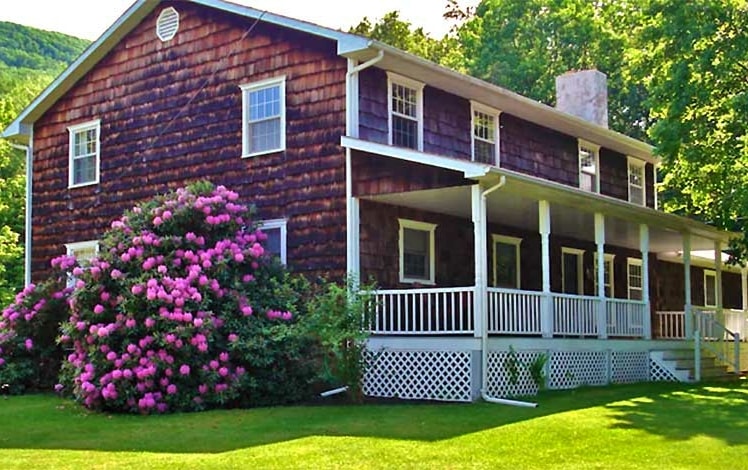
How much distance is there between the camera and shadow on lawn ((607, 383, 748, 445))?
37.1 feet

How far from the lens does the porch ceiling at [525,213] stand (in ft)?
52.7

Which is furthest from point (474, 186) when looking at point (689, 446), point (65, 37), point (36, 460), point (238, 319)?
point (65, 37)

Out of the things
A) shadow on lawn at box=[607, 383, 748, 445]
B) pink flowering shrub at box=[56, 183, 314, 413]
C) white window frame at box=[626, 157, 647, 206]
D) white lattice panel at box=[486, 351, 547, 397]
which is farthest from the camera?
white window frame at box=[626, 157, 647, 206]

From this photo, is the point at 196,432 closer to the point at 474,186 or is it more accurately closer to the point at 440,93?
the point at 474,186

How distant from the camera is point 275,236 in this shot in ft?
57.7

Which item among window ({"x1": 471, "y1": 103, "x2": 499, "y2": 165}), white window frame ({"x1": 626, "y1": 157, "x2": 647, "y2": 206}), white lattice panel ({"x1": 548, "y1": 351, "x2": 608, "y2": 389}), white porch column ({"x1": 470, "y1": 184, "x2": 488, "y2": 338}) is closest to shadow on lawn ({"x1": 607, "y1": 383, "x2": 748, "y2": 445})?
white lattice panel ({"x1": 548, "y1": 351, "x2": 608, "y2": 389})

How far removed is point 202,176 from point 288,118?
8.20 feet

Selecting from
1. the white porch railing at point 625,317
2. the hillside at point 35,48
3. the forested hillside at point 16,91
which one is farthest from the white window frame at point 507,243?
the hillside at point 35,48

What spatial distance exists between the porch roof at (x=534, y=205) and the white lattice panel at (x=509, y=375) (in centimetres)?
265

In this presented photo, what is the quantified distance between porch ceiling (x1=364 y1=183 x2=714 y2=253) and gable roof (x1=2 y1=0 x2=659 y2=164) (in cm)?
242

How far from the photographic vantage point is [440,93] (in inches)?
736

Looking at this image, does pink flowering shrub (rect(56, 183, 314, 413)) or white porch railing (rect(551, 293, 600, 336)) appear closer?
pink flowering shrub (rect(56, 183, 314, 413))

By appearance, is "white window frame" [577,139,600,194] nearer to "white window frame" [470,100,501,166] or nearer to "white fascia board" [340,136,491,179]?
"white window frame" [470,100,501,166]

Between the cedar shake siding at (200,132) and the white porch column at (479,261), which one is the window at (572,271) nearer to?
the cedar shake siding at (200,132)
